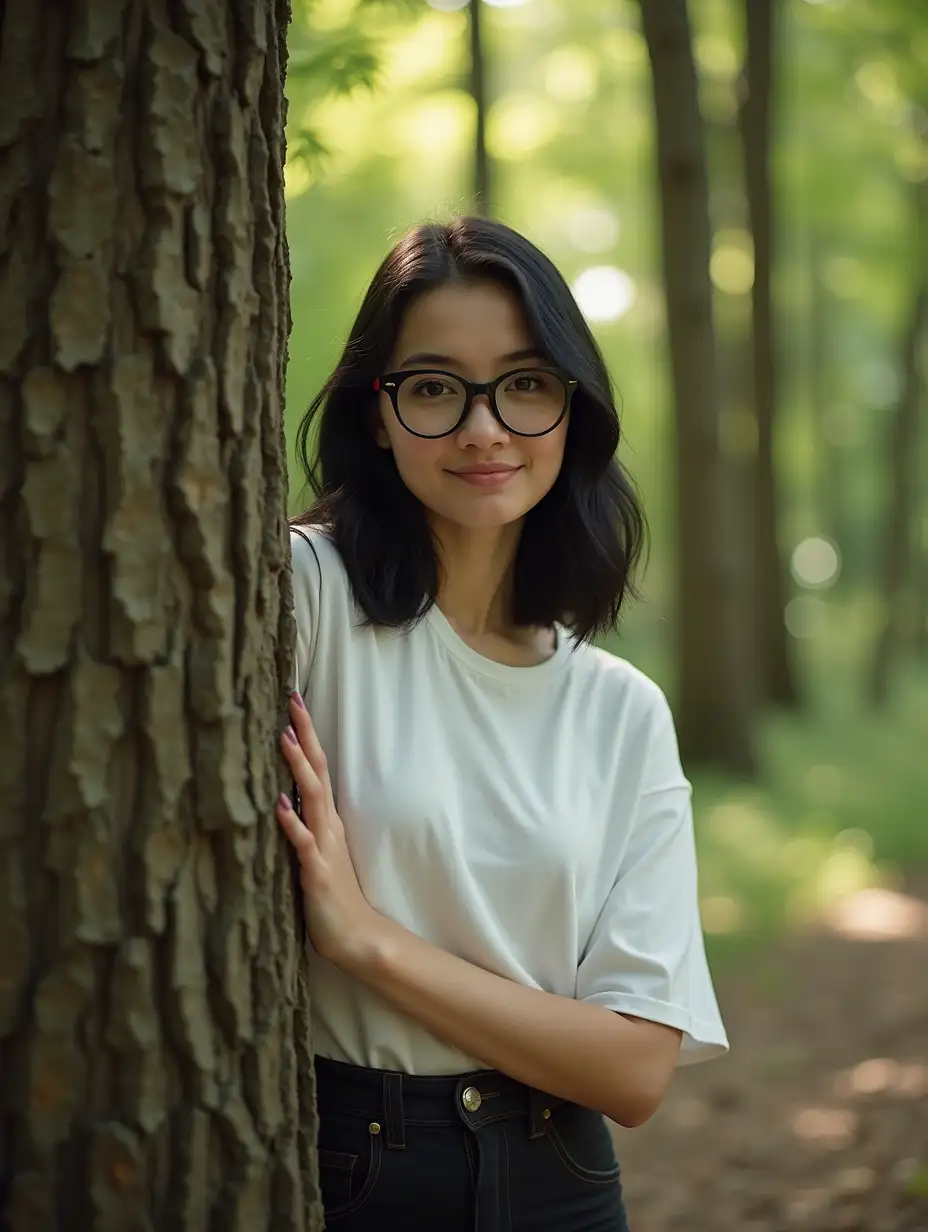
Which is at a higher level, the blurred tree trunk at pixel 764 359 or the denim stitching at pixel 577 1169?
the blurred tree trunk at pixel 764 359

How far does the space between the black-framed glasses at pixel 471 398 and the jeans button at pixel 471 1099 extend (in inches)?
44.2

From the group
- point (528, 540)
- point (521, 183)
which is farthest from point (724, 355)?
point (528, 540)

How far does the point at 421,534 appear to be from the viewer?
2.64 meters

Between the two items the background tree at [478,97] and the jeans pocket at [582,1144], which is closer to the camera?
the jeans pocket at [582,1144]

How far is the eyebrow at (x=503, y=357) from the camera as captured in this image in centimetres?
247

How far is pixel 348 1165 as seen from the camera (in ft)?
7.52

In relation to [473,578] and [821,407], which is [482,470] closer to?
[473,578]

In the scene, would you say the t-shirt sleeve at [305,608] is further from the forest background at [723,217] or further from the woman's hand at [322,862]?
the forest background at [723,217]

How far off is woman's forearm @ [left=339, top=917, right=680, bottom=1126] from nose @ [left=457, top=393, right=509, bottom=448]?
2.73 ft

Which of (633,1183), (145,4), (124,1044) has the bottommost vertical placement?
(633,1183)

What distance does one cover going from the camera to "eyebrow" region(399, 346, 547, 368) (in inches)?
97.1

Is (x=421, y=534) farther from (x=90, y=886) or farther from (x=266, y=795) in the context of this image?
(x=90, y=886)

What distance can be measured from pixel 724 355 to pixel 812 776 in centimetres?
608

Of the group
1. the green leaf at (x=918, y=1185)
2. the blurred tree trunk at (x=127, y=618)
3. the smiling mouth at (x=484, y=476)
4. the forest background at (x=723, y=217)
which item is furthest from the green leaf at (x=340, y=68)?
the green leaf at (x=918, y=1185)
